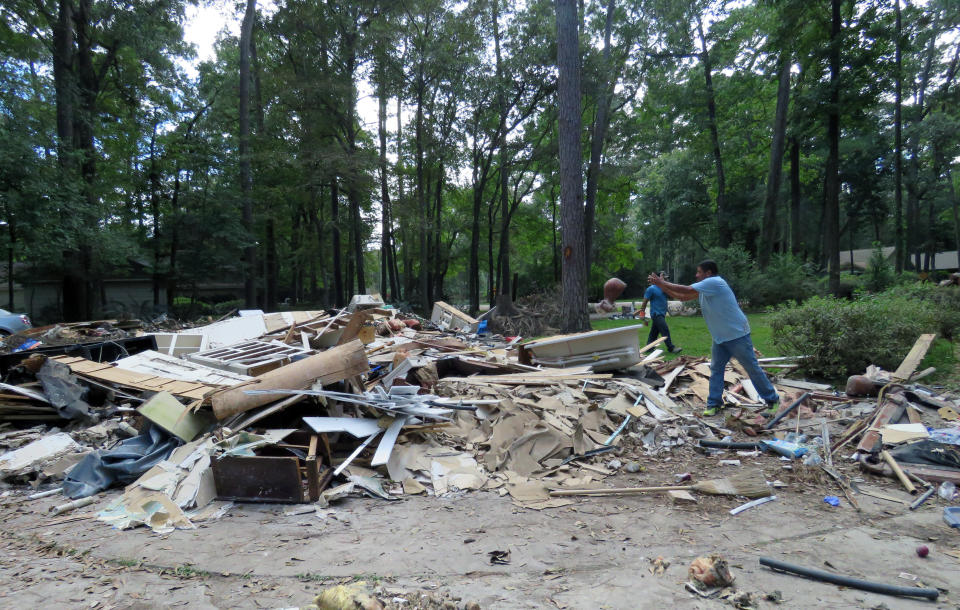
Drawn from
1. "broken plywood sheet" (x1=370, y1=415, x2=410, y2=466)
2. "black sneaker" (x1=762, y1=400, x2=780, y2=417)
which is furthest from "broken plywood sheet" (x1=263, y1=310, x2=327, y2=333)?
"black sneaker" (x1=762, y1=400, x2=780, y2=417)

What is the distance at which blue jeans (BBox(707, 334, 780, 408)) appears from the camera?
5.95 meters

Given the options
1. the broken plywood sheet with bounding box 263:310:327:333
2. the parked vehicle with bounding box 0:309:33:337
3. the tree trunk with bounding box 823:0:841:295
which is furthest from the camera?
the tree trunk with bounding box 823:0:841:295

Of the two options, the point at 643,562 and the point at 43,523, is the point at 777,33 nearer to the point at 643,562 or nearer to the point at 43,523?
the point at 643,562

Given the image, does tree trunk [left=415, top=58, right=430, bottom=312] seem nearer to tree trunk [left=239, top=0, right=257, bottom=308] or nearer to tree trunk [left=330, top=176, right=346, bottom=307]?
tree trunk [left=330, top=176, right=346, bottom=307]

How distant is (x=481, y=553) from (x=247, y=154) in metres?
21.2

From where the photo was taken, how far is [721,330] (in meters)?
5.97

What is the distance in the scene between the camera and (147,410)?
472 centimetres

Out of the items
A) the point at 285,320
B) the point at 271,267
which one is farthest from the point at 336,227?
the point at 285,320

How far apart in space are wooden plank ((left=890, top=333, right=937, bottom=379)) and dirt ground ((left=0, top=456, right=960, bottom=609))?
338 centimetres

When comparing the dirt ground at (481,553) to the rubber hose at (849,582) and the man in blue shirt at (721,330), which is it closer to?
the rubber hose at (849,582)

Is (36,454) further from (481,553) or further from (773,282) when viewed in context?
(773,282)

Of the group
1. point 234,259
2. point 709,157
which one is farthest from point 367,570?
point 709,157

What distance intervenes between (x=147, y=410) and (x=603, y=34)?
20652mm

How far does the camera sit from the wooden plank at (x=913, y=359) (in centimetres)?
659
